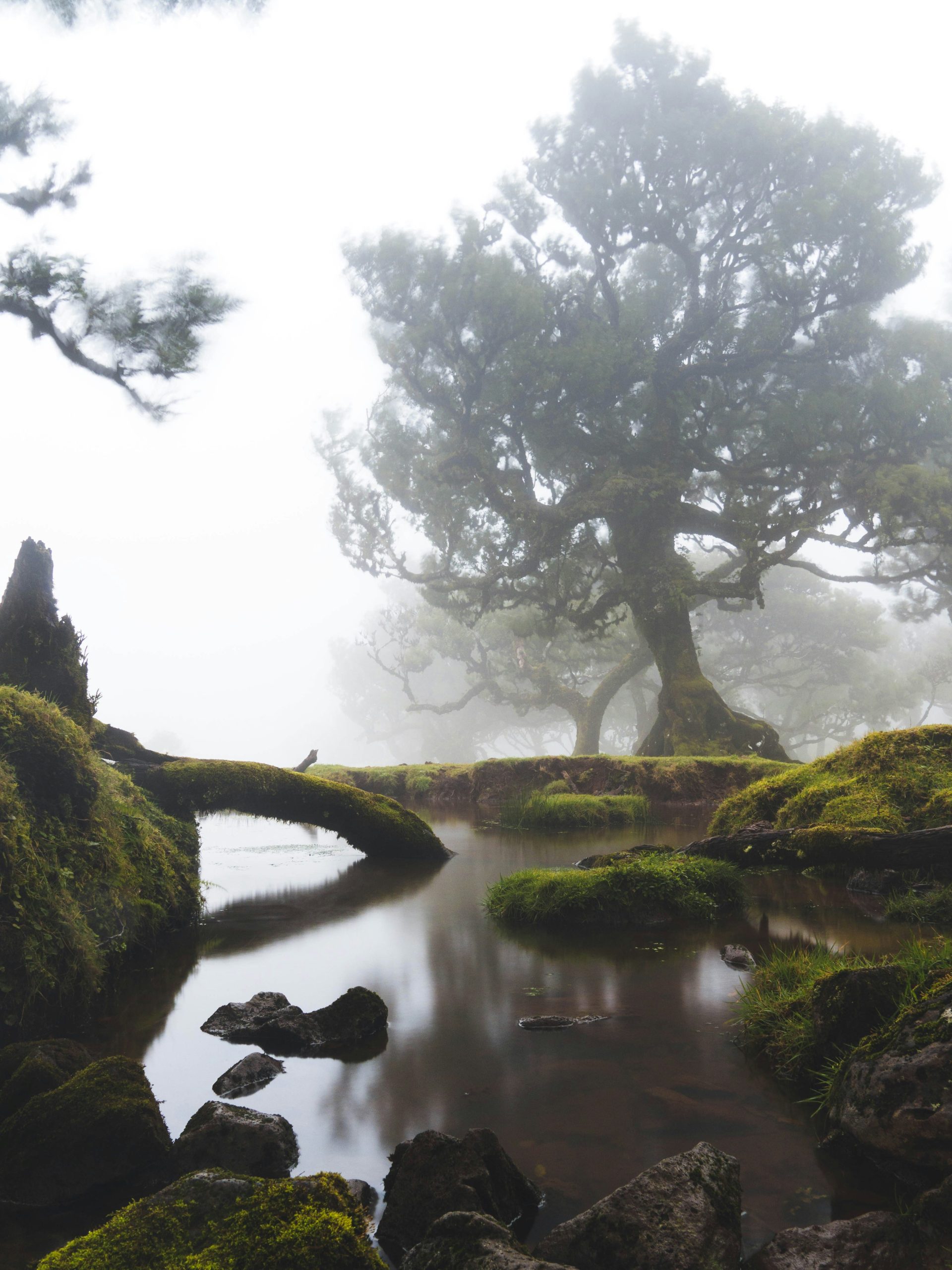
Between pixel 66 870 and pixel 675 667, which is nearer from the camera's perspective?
pixel 66 870

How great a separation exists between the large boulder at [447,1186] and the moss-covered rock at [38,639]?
5175 mm

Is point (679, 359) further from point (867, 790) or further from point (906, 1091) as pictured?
point (906, 1091)

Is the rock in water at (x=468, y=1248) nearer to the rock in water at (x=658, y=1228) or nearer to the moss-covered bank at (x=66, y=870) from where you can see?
the rock in water at (x=658, y=1228)

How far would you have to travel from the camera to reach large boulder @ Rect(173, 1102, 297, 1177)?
234cm

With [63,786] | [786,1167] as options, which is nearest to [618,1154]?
[786,1167]

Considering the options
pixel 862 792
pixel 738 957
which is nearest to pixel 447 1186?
pixel 738 957

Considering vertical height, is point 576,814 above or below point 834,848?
below

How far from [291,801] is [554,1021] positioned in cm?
506

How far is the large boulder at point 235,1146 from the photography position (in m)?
2.34

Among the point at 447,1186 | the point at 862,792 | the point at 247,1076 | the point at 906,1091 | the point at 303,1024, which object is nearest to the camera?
the point at 447,1186

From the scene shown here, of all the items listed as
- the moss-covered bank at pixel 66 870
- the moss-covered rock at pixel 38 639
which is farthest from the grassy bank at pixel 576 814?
the moss-covered rock at pixel 38 639

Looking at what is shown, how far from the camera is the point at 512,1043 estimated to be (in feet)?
11.1

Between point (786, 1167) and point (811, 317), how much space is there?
20.8 meters

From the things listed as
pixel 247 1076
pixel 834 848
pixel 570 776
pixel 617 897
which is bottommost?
pixel 247 1076
